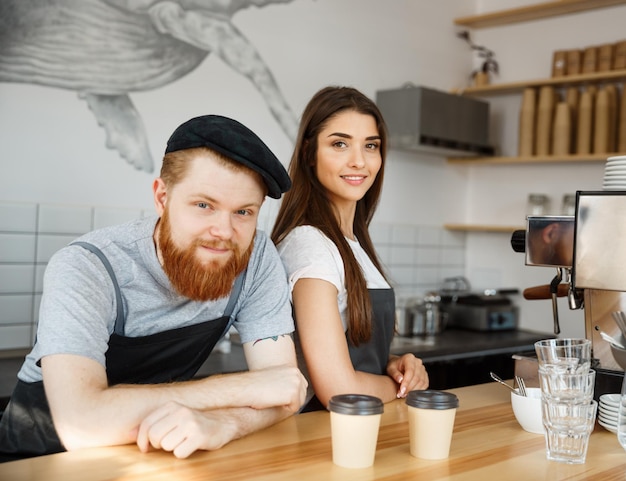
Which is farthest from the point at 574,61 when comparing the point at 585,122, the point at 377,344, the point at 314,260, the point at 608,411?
the point at 608,411

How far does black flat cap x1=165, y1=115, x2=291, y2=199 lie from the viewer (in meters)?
1.57

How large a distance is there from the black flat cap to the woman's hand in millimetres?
660

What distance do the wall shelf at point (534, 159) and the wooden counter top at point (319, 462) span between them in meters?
2.58

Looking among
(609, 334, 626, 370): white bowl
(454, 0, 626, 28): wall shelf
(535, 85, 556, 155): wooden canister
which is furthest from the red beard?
(454, 0, 626, 28): wall shelf

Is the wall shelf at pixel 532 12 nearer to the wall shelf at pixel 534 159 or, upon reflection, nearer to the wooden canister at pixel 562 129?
the wooden canister at pixel 562 129

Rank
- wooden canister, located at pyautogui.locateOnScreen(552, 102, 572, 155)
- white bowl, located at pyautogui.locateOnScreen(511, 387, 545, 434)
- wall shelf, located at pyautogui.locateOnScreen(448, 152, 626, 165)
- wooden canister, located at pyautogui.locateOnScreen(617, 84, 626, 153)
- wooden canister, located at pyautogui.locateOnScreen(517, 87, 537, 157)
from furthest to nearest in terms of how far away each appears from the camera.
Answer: wooden canister, located at pyautogui.locateOnScreen(517, 87, 537, 157), wooden canister, located at pyautogui.locateOnScreen(552, 102, 572, 155), wall shelf, located at pyautogui.locateOnScreen(448, 152, 626, 165), wooden canister, located at pyautogui.locateOnScreen(617, 84, 626, 153), white bowl, located at pyautogui.locateOnScreen(511, 387, 545, 434)

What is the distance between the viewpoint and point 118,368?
1711mm

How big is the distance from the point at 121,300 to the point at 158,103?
1.72 meters

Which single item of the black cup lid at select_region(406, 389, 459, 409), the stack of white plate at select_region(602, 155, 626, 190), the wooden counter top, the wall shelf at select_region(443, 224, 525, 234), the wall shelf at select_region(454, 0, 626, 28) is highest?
the wall shelf at select_region(454, 0, 626, 28)

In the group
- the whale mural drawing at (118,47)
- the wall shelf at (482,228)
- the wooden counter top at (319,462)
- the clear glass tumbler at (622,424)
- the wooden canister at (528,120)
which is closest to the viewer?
the wooden counter top at (319,462)

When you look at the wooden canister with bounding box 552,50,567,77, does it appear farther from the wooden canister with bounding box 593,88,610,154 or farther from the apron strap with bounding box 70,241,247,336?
the apron strap with bounding box 70,241,247,336

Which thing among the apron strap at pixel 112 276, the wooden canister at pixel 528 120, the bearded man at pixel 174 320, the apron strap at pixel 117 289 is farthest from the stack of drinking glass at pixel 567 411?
the wooden canister at pixel 528 120

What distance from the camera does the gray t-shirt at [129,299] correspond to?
1.47 m

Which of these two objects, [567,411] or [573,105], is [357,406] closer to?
[567,411]
